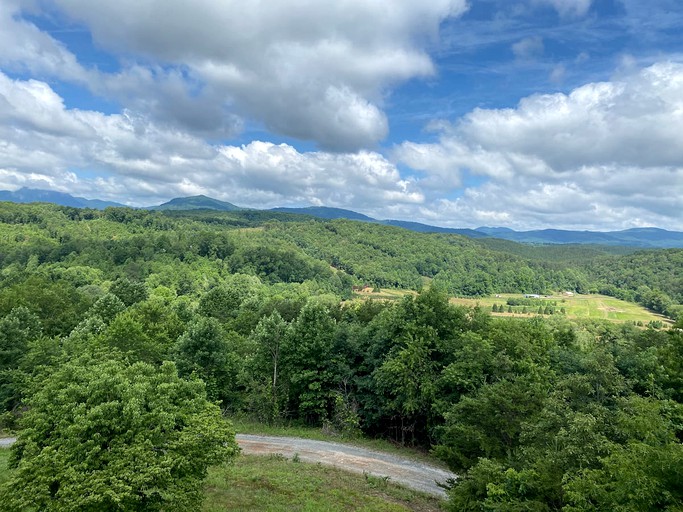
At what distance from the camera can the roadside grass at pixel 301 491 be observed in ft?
66.1

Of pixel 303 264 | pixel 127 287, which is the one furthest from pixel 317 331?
pixel 303 264

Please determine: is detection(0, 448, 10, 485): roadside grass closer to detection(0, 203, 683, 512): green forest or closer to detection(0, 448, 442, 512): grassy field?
detection(0, 448, 442, 512): grassy field

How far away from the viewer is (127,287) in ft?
260

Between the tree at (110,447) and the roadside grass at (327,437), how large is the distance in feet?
61.0

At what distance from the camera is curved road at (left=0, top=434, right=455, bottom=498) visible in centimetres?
2643

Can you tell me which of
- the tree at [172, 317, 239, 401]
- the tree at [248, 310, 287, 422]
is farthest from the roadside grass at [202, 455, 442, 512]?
the tree at [172, 317, 239, 401]

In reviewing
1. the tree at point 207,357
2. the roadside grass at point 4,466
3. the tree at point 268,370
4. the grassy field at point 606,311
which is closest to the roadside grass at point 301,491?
the roadside grass at point 4,466

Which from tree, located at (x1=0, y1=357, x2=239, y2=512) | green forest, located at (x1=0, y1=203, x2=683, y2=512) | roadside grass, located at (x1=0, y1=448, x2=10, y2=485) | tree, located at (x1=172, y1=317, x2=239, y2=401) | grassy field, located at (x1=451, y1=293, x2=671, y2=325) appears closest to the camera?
tree, located at (x1=0, y1=357, x2=239, y2=512)

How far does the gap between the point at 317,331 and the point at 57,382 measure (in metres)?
24.8

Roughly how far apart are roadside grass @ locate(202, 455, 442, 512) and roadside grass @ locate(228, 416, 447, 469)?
6830mm

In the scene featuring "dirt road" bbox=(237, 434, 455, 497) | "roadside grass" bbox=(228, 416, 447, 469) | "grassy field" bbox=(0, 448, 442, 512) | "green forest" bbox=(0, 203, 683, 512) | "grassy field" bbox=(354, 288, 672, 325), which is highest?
"green forest" bbox=(0, 203, 683, 512)

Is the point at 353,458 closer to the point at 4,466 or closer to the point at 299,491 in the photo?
the point at 299,491

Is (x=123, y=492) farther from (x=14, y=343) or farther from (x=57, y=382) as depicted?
(x=14, y=343)

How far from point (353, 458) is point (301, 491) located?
7.89 meters
